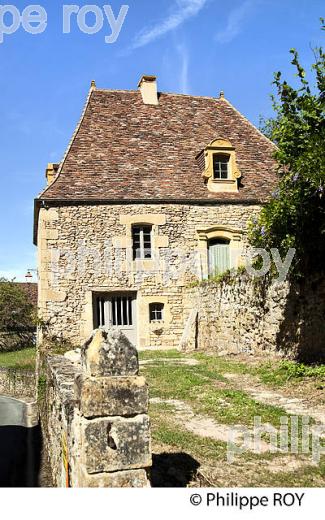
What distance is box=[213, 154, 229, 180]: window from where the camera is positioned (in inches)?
691

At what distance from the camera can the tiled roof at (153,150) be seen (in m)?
16.8

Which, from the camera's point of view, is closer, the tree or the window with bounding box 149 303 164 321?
the window with bounding box 149 303 164 321

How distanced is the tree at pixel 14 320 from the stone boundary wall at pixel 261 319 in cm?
1631

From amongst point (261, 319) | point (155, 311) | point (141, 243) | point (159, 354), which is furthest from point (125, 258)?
point (261, 319)

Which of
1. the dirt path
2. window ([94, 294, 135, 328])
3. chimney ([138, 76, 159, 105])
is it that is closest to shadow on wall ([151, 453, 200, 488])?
the dirt path

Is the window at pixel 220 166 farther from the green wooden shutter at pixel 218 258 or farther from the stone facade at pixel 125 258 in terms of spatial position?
the green wooden shutter at pixel 218 258

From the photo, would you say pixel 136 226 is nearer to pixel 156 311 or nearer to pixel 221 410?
pixel 156 311

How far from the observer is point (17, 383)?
18.6m

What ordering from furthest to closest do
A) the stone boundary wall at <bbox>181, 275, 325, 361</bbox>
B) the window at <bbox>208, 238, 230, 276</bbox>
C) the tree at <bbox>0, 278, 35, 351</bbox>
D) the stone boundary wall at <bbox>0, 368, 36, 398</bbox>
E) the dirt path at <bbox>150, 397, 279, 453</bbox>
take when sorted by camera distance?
the tree at <bbox>0, 278, 35, 351</bbox> → the stone boundary wall at <bbox>0, 368, 36, 398</bbox> → the window at <bbox>208, 238, 230, 276</bbox> → the stone boundary wall at <bbox>181, 275, 325, 361</bbox> → the dirt path at <bbox>150, 397, 279, 453</bbox>

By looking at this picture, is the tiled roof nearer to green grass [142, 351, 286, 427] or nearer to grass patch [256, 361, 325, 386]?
green grass [142, 351, 286, 427]

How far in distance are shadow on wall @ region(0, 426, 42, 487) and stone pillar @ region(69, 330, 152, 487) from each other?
553 centimetres

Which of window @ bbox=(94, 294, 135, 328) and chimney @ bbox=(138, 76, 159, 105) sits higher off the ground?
chimney @ bbox=(138, 76, 159, 105)

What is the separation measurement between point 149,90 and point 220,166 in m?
4.82
